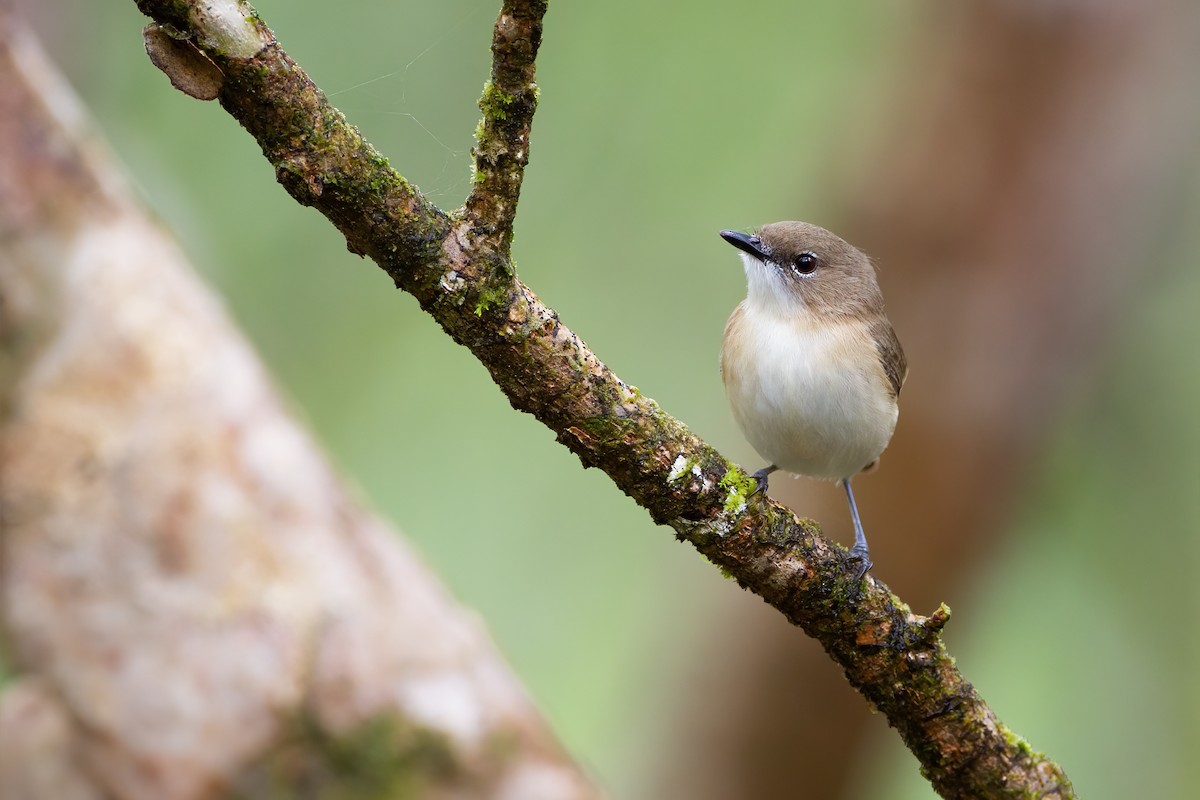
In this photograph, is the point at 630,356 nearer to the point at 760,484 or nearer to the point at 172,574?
the point at 172,574

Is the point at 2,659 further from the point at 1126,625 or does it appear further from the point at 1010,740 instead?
the point at 1126,625

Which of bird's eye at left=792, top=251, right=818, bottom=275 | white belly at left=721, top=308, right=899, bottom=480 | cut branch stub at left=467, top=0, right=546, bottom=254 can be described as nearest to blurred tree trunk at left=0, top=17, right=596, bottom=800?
white belly at left=721, top=308, right=899, bottom=480

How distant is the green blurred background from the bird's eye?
254cm

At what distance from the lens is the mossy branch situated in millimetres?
1963

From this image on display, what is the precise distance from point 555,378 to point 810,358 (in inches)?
65.1

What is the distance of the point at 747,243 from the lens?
4062mm

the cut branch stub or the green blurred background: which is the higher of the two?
the green blurred background

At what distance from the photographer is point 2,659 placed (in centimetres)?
427

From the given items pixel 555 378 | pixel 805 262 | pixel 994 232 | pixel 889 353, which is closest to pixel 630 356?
pixel 994 232

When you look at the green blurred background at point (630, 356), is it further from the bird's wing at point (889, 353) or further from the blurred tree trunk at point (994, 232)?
the bird's wing at point (889, 353)

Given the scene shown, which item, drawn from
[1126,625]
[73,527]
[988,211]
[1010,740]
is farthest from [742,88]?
[1010,740]

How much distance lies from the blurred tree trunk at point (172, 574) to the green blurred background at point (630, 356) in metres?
2.72

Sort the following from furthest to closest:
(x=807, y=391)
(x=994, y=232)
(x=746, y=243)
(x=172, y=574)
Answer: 1. (x=994, y=232)
2. (x=746, y=243)
3. (x=172, y=574)
4. (x=807, y=391)

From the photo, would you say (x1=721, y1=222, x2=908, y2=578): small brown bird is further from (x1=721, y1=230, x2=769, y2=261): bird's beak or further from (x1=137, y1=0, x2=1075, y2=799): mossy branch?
(x1=137, y1=0, x2=1075, y2=799): mossy branch
